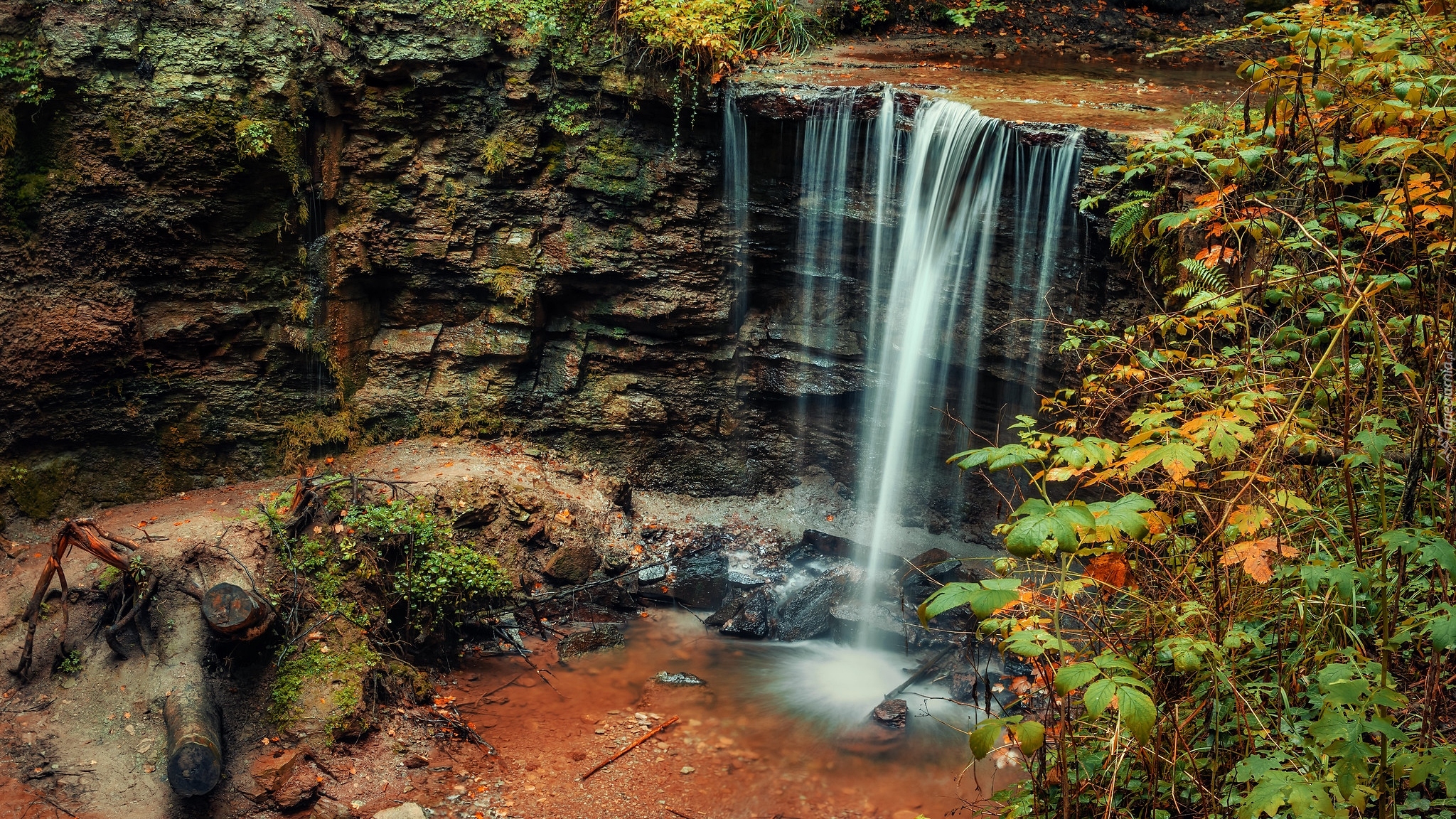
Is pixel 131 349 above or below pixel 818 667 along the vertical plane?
above

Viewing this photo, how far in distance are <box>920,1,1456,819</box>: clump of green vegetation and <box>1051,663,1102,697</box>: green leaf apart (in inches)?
0.4

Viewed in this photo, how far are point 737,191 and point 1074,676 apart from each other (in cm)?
702

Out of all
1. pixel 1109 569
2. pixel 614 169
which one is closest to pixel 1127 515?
pixel 1109 569

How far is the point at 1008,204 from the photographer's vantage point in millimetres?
7594

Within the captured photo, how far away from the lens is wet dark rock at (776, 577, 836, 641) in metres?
7.89

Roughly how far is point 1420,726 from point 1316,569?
545 millimetres

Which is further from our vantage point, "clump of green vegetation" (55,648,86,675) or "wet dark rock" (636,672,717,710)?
"wet dark rock" (636,672,717,710)

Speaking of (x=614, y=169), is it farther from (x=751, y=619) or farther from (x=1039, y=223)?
(x=751, y=619)

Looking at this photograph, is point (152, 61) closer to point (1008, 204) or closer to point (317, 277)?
point (317, 277)

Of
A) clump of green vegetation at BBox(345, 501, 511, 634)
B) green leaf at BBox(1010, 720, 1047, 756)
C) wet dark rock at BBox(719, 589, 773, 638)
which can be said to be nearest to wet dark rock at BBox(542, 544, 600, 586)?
clump of green vegetation at BBox(345, 501, 511, 634)

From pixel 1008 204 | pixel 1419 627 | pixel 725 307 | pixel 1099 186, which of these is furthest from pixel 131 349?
pixel 1419 627

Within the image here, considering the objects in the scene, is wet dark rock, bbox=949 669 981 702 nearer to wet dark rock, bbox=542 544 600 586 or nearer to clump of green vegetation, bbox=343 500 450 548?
wet dark rock, bbox=542 544 600 586

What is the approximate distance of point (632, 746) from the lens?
6238 mm

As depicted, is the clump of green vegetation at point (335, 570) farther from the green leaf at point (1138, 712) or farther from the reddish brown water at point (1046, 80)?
the reddish brown water at point (1046, 80)
